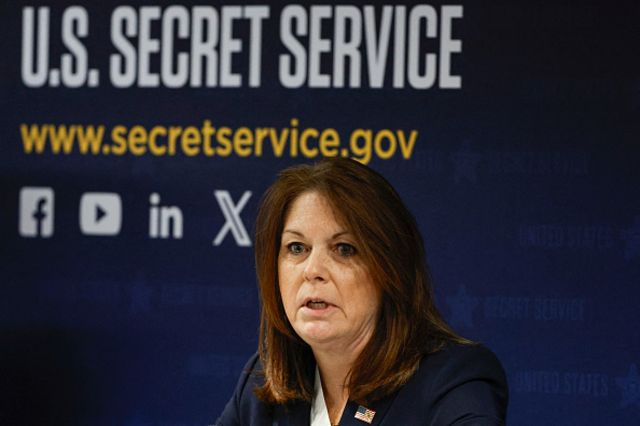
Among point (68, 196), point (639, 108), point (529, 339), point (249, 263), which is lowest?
point (529, 339)

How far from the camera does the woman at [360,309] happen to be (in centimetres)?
188

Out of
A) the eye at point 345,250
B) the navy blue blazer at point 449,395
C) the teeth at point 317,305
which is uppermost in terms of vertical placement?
the eye at point 345,250

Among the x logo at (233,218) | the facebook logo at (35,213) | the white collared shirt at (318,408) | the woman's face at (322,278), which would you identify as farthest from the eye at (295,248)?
the facebook logo at (35,213)

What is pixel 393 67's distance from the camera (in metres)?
3.61

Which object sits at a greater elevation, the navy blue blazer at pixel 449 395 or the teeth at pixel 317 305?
the teeth at pixel 317 305

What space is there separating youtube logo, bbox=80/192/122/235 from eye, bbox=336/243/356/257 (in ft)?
6.84

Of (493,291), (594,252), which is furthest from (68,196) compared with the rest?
(594,252)

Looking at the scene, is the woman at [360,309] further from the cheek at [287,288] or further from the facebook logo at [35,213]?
the facebook logo at [35,213]

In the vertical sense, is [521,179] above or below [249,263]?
above

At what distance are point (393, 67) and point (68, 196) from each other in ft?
4.38

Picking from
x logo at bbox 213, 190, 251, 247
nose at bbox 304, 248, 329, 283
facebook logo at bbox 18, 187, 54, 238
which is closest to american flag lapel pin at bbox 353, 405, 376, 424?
nose at bbox 304, 248, 329, 283

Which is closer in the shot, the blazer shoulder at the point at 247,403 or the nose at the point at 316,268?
the nose at the point at 316,268

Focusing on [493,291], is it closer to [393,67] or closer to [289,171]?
[393,67]

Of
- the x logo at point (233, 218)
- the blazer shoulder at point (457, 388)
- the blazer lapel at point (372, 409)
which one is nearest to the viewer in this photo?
the blazer shoulder at point (457, 388)
